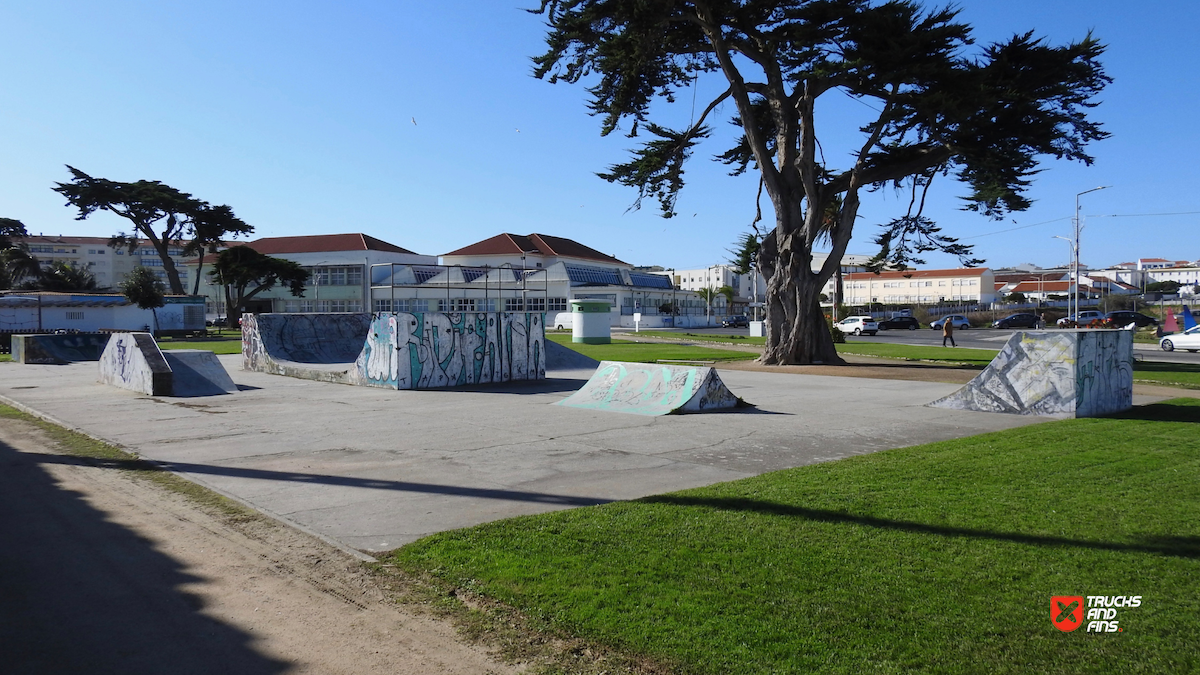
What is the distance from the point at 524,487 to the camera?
7.52 metres

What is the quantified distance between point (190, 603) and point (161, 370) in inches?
548

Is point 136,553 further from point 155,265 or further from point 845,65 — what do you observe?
point 155,265

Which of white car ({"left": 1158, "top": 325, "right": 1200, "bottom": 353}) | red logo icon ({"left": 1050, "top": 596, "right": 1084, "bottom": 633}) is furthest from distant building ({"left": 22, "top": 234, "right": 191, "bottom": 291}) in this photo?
red logo icon ({"left": 1050, "top": 596, "right": 1084, "bottom": 633})

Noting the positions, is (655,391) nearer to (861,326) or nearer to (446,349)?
(446,349)

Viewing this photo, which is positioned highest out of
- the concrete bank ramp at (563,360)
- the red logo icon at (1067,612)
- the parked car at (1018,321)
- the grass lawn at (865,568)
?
the parked car at (1018,321)

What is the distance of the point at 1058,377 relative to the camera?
12.7 meters

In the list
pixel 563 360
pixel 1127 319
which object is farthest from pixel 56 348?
pixel 1127 319

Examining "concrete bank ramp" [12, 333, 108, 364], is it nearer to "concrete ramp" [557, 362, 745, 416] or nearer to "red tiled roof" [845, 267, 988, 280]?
"concrete ramp" [557, 362, 745, 416]

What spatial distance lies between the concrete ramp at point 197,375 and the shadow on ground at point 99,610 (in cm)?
1097

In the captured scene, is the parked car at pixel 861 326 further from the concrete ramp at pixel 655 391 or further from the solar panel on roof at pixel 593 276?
the concrete ramp at pixel 655 391

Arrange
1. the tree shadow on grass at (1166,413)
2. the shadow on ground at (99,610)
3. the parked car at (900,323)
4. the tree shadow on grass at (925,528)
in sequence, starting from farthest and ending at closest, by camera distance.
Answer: the parked car at (900,323), the tree shadow on grass at (1166,413), the tree shadow on grass at (925,528), the shadow on ground at (99,610)

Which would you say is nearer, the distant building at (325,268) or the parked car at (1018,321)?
the parked car at (1018,321)

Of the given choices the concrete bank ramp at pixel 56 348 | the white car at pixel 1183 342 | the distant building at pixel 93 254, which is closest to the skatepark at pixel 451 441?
the concrete bank ramp at pixel 56 348

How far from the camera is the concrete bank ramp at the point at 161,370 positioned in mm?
16656
